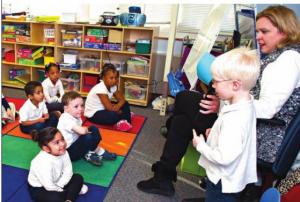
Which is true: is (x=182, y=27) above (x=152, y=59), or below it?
above

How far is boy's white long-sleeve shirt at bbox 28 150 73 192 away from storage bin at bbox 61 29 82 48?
6.61 feet

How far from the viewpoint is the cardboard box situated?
3.01m

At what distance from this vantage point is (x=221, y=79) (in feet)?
3.05

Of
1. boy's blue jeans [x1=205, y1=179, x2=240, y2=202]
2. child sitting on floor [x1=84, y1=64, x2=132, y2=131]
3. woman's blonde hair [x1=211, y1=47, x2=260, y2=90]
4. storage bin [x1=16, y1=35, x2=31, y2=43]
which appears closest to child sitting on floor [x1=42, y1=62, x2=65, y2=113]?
child sitting on floor [x1=84, y1=64, x2=132, y2=131]

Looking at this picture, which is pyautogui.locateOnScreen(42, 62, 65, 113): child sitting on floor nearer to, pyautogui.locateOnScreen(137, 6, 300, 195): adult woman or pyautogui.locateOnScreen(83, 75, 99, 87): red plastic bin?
pyautogui.locateOnScreen(83, 75, 99, 87): red plastic bin

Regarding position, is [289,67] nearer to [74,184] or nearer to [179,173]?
[179,173]

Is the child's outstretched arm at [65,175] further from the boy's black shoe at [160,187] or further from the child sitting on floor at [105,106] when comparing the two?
the child sitting on floor at [105,106]

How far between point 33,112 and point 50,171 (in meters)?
0.92

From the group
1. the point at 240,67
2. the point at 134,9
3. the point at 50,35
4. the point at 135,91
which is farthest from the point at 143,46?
the point at 240,67

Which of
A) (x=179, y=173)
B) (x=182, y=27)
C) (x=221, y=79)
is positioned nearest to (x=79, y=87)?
(x=182, y=27)

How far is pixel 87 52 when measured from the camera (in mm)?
3400

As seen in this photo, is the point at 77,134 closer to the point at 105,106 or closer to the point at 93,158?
the point at 93,158

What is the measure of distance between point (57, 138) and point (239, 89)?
3.02 ft

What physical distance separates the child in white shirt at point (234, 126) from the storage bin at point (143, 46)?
207 cm
